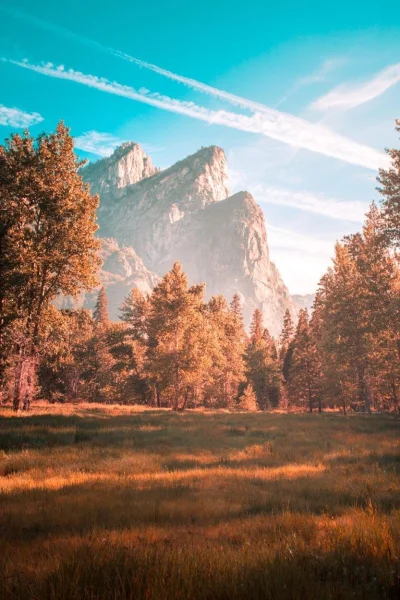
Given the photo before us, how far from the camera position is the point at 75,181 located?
70.0 ft

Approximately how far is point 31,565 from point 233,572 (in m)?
2.03

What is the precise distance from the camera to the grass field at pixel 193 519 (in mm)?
2715

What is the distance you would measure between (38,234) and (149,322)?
25255 millimetres

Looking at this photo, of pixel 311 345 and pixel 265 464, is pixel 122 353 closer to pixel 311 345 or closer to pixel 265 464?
pixel 311 345

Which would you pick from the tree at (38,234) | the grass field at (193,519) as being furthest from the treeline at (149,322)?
the grass field at (193,519)

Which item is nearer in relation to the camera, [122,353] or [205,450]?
[205,450]

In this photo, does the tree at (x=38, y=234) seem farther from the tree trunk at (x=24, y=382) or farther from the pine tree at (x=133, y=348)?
the pine tree at (x=133, y=348)

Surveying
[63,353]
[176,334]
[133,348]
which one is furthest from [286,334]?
[63,353]

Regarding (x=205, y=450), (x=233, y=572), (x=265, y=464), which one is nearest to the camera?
(x=233, y=572)

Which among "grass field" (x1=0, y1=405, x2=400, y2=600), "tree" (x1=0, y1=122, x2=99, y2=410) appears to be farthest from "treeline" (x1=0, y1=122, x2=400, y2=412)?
"grass field" (x1=0, y1=405, x2=400, y2=600)

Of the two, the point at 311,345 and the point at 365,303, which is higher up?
the point at 365,303

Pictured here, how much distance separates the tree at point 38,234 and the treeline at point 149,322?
6 cm

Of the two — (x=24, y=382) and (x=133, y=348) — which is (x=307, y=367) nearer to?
(x=133, y=348)

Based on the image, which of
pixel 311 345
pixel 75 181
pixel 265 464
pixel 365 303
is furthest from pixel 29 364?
pixel 311 345
